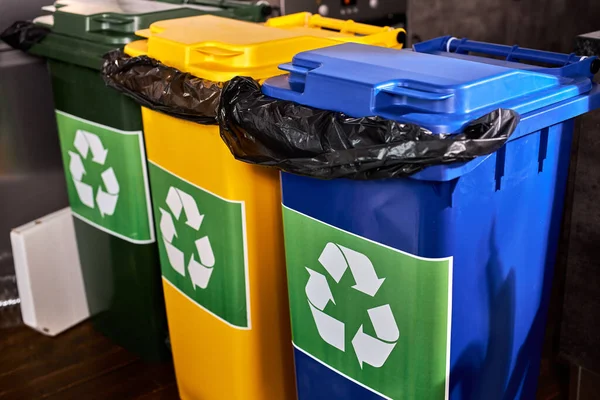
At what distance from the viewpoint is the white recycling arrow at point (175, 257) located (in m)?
1.95

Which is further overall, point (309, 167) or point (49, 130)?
point (49, 130)

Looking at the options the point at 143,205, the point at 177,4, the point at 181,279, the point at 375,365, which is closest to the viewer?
the point at 375,365

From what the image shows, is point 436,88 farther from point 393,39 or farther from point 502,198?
point 393,39

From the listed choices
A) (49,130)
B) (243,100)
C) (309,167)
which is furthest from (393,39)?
(49,130)

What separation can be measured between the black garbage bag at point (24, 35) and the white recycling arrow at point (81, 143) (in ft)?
1.14

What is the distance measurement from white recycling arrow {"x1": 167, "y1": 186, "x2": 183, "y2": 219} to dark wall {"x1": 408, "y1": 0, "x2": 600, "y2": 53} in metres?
1.24

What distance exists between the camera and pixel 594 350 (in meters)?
2.02

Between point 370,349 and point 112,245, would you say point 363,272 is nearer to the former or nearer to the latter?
point 370,349

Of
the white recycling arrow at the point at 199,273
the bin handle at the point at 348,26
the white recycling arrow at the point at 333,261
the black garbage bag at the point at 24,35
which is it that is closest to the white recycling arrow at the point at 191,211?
the white recycling arrow at the point at 199,273

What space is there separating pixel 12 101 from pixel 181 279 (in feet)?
3.30

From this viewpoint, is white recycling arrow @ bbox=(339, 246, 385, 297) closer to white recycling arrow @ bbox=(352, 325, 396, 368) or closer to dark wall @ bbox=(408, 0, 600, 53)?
white recycling arrow @ bbox=(352, 325, 396, 368)

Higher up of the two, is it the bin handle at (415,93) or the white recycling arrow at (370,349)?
the bin handle at (415,93)

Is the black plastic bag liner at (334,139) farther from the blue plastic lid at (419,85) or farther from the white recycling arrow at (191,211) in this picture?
the white recycling arrow at (191,211)

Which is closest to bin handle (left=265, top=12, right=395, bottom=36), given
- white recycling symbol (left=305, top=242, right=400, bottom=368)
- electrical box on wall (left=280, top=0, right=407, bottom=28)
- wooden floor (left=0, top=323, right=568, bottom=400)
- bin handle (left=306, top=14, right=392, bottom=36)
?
bin handle (left=306, top=14, right=392, bottom=36)
